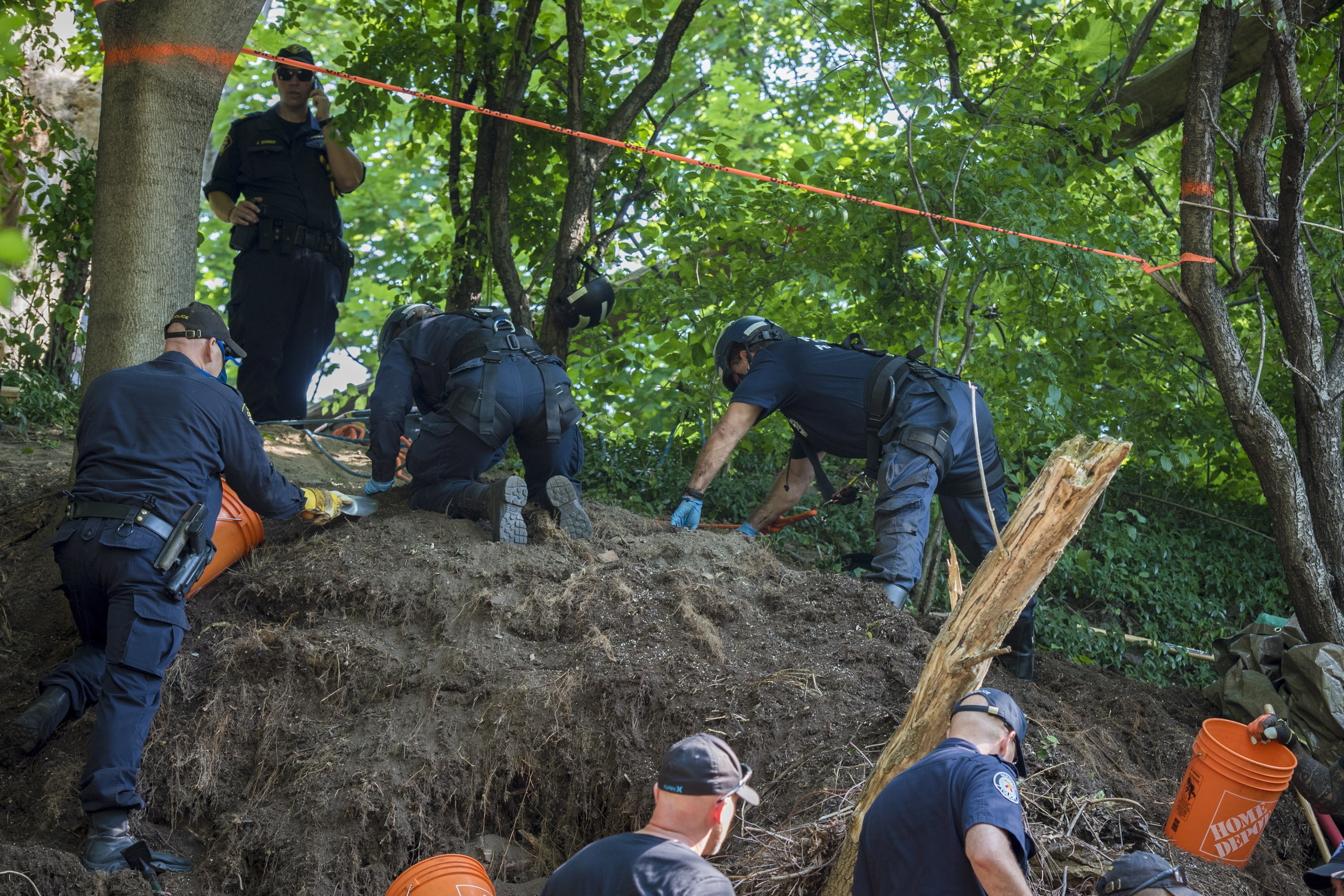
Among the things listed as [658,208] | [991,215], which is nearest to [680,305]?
[658,208]

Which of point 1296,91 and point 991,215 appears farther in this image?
point 991,215

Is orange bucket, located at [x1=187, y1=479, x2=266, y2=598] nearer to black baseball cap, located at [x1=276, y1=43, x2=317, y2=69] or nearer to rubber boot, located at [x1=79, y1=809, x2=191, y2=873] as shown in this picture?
rubber boot, located at [x1=79, y1=809, x2=191, y2=873]

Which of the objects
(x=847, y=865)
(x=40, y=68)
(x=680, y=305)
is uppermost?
(x=40, y=68)

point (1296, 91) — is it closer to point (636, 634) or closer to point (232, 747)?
point (636, 634)

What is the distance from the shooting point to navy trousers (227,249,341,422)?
6.54m

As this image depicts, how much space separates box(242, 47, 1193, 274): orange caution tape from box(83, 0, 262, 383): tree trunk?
1.08m

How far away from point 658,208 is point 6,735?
5096mm

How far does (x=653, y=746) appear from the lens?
3918mm

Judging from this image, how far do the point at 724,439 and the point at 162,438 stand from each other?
2.84m

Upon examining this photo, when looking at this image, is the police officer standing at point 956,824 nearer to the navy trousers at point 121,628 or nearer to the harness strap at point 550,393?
the navy trousers at point 121,628

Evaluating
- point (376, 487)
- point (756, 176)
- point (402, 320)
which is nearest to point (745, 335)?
point (756, 176)

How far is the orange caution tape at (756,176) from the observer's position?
18.9 feet

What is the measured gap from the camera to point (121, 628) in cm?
354

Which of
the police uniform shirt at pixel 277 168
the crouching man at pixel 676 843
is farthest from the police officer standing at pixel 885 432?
the police uniform shirt at pixel 277 168
